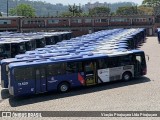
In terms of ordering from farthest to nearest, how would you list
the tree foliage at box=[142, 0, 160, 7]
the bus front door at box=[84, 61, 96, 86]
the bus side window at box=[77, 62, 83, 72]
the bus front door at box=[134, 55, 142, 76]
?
the tree foliage at box=[142, 0, 160, 7] < the bus front door at box=[134, 55, 142, 76] < the bus front door at box=[84, 61, 96, 86] < the bus side window at box=[77, 62, 83, 72]

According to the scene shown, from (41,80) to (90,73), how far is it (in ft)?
11.1

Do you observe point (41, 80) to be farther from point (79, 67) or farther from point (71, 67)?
point (79, 67)

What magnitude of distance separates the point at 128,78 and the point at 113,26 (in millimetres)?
52312

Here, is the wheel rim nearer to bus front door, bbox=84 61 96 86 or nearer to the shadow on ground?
the shadow on ground

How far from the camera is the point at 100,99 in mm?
16812

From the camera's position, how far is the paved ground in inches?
603

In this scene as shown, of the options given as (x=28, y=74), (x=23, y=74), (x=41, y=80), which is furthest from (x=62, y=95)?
(x=23, y=74)

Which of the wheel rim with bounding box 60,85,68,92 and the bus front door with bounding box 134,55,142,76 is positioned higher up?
the bus front door with bounding box 134,55,142,76

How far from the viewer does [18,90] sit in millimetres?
17172

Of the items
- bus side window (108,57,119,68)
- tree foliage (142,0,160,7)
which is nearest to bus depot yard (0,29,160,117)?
bus side window (108,57,119,68)

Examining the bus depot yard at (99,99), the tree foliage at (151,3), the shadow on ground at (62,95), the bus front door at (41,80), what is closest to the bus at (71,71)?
the bus front door at (41,80)

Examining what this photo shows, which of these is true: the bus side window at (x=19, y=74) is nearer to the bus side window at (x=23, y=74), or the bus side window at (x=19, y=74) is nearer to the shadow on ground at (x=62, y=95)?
the bus side window at (x=23, y=74)

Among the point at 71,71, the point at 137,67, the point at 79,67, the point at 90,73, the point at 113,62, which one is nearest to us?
the point at 71,71

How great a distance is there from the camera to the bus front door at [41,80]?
17812 millimetres
